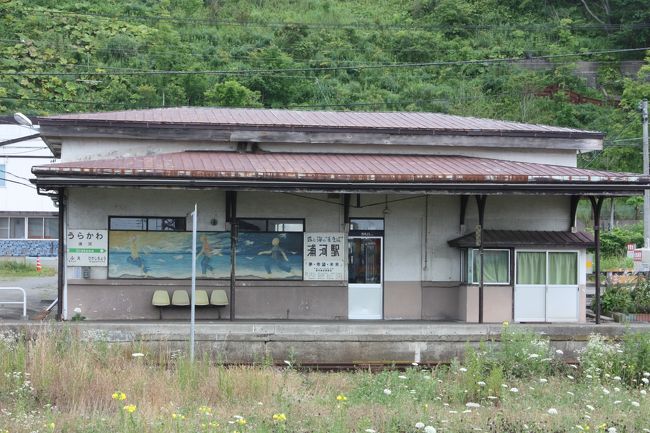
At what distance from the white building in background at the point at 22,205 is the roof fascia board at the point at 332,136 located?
21.7 metres

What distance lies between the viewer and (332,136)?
21.1 meters

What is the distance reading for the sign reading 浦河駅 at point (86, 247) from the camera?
64.0 ft

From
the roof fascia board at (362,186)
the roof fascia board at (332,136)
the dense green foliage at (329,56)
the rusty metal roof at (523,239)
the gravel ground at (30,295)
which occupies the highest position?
the dense green foliage at (329,56)

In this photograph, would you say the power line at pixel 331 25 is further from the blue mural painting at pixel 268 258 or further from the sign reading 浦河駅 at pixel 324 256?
the blue mural painting at pixel 268 258

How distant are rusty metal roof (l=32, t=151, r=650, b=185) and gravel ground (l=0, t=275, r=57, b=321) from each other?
4353 millimetres

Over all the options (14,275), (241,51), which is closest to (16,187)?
(14,275)

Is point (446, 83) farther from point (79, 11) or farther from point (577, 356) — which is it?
point (577, 356)

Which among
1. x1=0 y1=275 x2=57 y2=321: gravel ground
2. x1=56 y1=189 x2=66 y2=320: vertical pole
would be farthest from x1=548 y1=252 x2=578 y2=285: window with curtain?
x1=0 y1=275 x2=57 y2=321: gravel ground

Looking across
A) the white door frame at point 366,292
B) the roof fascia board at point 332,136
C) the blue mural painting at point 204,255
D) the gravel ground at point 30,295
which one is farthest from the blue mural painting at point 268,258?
the gravel ground at point 30,295

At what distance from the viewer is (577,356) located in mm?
15453

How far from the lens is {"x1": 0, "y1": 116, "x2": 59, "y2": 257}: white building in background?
41.0 meters

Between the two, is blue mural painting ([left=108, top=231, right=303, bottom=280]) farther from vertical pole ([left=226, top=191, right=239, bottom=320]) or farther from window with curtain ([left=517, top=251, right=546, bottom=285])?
window with curtain ([left=517, top=251, right=546, bottom=285])

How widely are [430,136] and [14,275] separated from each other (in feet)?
75.7

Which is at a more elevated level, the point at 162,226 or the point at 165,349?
the point at 162,226
